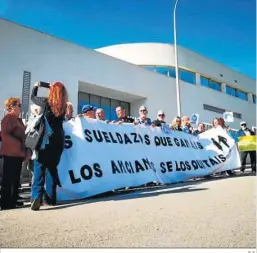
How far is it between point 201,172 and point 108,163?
332 cm

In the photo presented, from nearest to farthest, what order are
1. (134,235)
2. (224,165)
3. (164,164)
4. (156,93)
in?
(134,235) → (164,164) → (224,165) → (156,93)

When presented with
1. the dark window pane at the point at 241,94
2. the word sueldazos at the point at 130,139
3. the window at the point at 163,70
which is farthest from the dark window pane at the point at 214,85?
the word sueldazos at the point at 130,139

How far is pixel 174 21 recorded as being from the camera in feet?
61.2

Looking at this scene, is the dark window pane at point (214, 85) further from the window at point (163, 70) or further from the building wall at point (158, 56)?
the window at point (163, 70)

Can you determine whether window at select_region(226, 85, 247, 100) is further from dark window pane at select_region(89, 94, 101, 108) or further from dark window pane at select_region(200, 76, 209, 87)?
dark window pane at select_region(89, 94, 101, 108)

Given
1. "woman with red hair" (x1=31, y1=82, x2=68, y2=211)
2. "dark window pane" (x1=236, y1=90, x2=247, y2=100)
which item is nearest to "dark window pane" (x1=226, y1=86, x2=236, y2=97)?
"dark window pane" (x1=236, y1=90, x2=247, y2=100)

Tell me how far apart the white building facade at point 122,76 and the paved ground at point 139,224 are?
9.60 meters

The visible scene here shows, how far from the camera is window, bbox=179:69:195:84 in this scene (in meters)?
28.4

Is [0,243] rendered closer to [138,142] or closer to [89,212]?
[89,212]

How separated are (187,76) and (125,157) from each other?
23.7m

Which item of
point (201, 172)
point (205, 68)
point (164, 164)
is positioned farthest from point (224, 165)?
point (205, 68)

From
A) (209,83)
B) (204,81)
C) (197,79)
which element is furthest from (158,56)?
(209,83)

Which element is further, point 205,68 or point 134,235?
point 205,68
